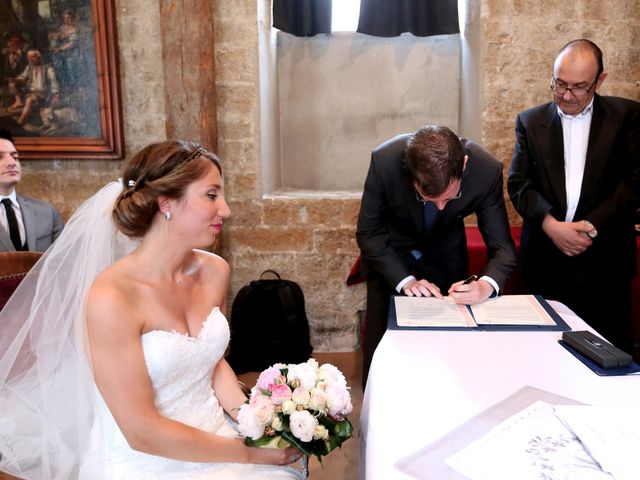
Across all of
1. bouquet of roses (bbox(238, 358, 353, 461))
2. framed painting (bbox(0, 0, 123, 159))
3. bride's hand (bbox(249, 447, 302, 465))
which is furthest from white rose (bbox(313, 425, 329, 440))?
framed painting (bbox(0, 0, 123, 159))

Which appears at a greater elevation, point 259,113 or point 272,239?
point 259,113

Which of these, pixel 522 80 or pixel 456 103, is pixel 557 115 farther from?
pixel 456 103

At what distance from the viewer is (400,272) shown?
2414 mm

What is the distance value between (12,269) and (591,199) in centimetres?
253

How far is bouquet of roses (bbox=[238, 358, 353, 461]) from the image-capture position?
3.99 ft

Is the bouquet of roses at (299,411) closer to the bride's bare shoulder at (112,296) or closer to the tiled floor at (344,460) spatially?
the bride's bare shoulder at (112,296)

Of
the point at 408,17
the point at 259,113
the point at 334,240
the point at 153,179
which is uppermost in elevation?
the point at 408,17

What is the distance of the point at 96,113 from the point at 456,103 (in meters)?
2.88

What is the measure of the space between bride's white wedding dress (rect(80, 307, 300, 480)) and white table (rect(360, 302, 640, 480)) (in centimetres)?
40

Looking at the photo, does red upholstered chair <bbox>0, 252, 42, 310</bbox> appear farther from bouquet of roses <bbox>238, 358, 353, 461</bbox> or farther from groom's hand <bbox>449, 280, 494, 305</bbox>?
groom's hand <bbox>449, 280, 494, 305</bbox>

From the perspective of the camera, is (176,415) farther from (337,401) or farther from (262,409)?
(337,401)

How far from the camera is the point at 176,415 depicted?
1.57 metres

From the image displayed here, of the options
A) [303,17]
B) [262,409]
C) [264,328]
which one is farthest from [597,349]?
[303,17]

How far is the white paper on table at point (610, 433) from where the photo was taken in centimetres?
100
